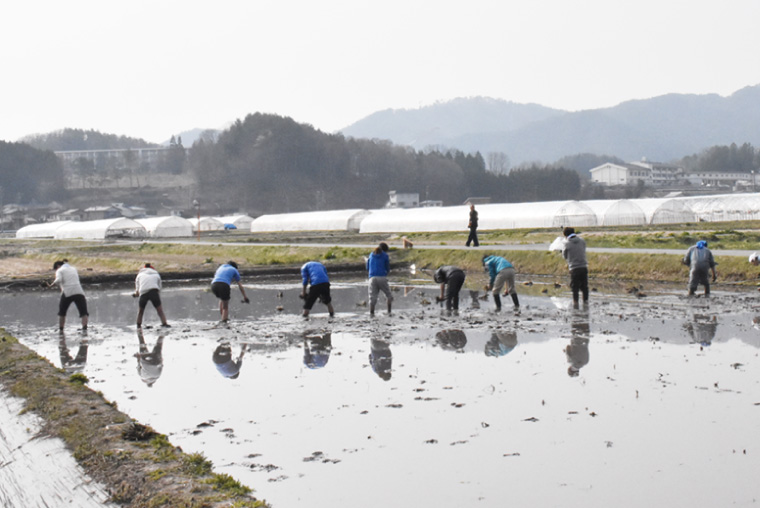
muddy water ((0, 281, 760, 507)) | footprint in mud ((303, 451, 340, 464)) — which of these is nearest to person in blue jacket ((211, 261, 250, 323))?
muddy water ((0, 281, 760, 507))

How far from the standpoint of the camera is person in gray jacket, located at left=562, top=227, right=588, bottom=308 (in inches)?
766

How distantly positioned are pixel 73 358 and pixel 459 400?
7733mm

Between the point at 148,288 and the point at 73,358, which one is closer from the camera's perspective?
the point at 73,358

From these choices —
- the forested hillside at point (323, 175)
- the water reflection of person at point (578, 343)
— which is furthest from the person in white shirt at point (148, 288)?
the forested hillside at point (323, 175)

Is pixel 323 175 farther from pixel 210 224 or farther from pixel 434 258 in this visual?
pixel 434 258

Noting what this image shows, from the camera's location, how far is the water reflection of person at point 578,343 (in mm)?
11879

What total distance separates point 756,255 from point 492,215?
49771 millimetres

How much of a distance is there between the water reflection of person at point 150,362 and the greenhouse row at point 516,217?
54188 mm

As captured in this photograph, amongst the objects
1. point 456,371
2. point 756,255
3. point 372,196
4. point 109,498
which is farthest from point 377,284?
point 372,196

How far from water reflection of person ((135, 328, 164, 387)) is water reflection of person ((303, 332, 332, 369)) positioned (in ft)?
7.47

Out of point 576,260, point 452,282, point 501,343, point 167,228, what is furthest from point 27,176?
point 501,343

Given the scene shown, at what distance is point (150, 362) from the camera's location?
13.7 metres

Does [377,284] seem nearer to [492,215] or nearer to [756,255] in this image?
[756,255]

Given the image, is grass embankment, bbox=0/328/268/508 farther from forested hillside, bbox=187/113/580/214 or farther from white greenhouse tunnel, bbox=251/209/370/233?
forested hillside, bbox=187/113/580/214
